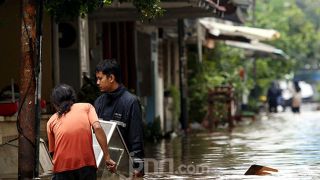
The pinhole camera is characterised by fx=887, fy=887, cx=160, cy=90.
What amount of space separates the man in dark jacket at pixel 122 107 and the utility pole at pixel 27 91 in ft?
6.31

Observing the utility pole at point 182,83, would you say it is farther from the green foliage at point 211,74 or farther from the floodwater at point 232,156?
the green foliage at point 211,74

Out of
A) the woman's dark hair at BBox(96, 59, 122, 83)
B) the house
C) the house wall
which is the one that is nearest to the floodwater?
the house

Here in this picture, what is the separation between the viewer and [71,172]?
24.3ft

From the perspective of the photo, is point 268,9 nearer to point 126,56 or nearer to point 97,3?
point 126,56

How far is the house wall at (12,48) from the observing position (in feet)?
47.3

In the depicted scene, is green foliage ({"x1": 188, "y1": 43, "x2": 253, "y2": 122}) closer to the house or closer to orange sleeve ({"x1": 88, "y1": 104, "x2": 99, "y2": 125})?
the house

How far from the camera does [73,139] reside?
7414 mm

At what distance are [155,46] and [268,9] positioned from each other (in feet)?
91.1

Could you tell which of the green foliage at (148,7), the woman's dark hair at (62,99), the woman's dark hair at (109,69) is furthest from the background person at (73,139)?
the green foliage at (148,7)

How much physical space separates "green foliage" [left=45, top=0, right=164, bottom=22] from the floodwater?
91.0 inches

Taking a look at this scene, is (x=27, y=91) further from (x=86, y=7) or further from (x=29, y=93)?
(x=86, y=7)

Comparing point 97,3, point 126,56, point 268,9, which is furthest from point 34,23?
point 268,9

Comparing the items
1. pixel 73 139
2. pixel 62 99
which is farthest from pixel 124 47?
pixel 73 139

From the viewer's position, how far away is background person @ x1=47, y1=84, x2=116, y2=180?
739 centimetres
